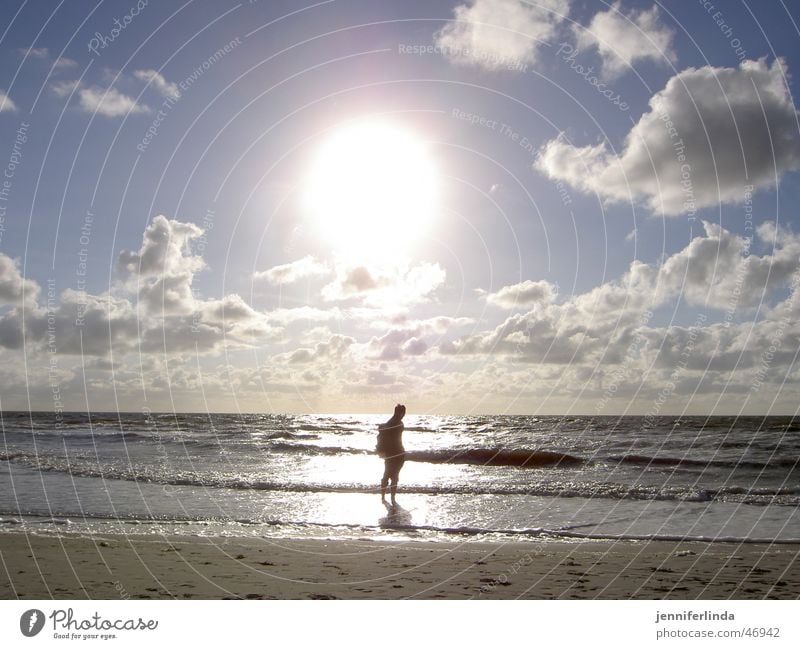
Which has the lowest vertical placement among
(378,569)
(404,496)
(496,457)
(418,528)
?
(378,569)

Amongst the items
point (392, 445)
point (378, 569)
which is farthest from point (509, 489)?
point (378, 569)

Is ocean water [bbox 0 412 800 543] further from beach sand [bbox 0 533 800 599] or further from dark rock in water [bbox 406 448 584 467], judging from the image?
beach sand [bbox 0 533 800 599]

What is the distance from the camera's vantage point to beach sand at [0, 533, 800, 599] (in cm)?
983

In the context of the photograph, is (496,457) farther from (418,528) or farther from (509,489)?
(418,528)

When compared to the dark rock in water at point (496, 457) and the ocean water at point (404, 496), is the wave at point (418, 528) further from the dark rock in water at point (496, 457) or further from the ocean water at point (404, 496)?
the dark rock in water at point (496, 457)

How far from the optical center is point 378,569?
36.6 feet

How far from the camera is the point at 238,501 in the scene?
19.6 meters

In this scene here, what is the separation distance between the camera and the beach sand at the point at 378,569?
983 cm

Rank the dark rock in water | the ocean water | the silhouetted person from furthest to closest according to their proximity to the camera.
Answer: the dark rock in water < the silhouetted person < the ocean water

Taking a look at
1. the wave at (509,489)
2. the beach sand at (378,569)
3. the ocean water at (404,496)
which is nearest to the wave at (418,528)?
the ocean water at (404,496)

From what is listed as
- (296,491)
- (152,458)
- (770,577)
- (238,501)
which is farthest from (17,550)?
(152,458)

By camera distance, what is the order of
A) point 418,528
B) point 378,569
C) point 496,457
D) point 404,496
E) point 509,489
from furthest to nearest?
point 496,457 < point 509,489 < point 404,496 < point 418,528 < point 378,569

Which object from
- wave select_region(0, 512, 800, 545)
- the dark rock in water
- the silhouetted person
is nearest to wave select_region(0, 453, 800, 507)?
the silhouetted person

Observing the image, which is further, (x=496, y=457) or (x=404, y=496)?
(x=496, y=457)
